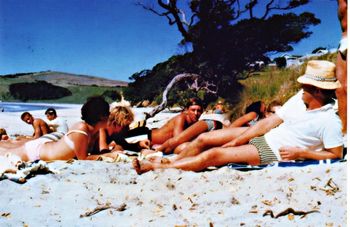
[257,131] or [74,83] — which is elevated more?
[74,83]

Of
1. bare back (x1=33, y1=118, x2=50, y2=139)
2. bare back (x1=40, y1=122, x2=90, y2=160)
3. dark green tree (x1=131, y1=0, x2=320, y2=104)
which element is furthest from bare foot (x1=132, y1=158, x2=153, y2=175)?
bare back (x1=33, y1=118, x2=50, y2=139)

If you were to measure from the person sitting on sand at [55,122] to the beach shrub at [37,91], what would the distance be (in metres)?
0.12

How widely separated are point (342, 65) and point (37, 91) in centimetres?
216

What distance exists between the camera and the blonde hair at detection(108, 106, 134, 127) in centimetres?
348

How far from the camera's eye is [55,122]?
150 inches

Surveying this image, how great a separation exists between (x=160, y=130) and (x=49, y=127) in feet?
2.73

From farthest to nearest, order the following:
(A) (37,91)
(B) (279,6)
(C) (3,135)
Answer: (C) (3,135), (A) (37,91), (B) (279,6)

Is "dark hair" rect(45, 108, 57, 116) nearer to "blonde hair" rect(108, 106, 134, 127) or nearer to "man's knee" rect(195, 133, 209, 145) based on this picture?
"blonde hair" rect(108, 106, 134, 127)

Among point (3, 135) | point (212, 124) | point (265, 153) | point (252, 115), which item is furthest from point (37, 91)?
point (265, 153)

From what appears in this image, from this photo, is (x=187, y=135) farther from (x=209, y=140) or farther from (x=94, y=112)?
(x=94, y=112)

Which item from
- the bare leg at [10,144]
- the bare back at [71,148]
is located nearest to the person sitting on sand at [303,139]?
the bare back at [71,148]

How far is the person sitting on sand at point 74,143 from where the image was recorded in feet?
10.4

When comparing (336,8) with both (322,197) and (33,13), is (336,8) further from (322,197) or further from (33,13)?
(33,13)

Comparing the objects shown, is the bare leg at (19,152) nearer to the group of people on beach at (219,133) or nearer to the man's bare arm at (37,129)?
the group of people on beach at (219,133)
